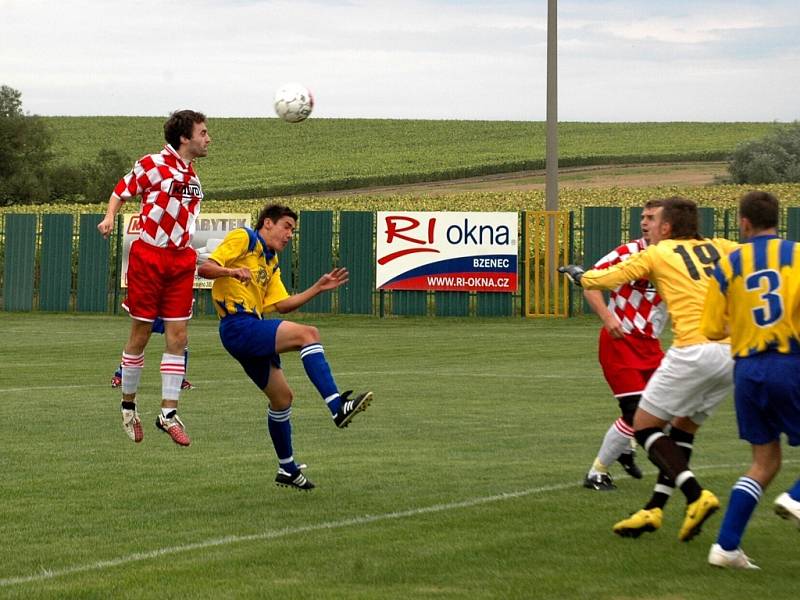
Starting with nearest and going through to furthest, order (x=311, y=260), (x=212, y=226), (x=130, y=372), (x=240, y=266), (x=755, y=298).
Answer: (x=755, y=298) < (x=240, y=266) < (x=130, y=372) < (x=212, y=226) < (x=311, y=260)

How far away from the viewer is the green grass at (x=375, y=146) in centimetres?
7606

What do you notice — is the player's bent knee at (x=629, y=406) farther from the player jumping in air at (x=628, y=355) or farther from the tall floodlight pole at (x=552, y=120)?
the tall floodlight pole at (x=552, y=120)

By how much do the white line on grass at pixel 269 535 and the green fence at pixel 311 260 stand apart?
23.3 meters

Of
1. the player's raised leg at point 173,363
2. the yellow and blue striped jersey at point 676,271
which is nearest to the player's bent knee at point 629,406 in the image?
the yellow and blue striped jersey at point 676,271

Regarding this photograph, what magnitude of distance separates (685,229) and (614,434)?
2.02 metres

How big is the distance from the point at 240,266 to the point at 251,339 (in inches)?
22.2

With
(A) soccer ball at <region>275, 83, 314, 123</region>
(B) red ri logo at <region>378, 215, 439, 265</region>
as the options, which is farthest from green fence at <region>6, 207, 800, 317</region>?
(A) soccer ball at <region>275, 83, 314, 123</region>

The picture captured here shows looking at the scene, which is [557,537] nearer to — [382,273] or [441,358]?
[441,358]

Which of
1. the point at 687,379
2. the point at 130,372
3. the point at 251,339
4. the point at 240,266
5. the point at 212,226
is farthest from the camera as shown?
the point at 212,226

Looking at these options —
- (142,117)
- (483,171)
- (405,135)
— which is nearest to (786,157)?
→ (483,171)

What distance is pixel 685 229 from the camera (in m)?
8.54

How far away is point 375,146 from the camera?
90.7 meters

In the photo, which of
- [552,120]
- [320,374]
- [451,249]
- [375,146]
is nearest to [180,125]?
[320,374]

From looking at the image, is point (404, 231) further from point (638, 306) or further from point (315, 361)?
point (315, 361)
